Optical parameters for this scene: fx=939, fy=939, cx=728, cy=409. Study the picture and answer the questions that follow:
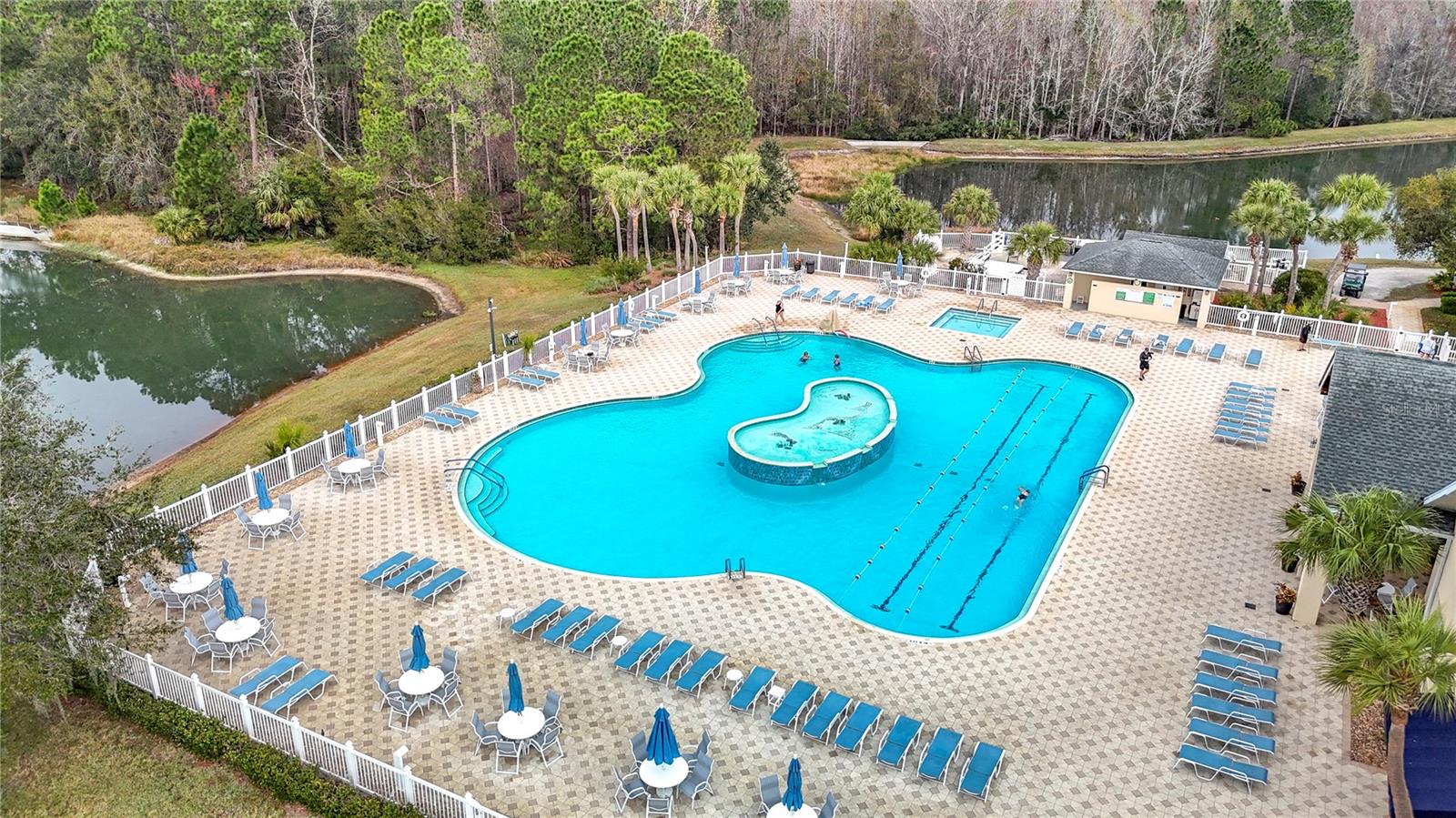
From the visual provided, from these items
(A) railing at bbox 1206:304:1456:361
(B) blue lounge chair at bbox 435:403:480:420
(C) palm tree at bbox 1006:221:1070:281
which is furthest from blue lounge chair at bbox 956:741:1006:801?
(C) palm tree at bbox 1006:221:1070:281

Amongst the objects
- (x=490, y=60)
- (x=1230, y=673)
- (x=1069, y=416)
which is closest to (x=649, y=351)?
(x=1069, y=416)

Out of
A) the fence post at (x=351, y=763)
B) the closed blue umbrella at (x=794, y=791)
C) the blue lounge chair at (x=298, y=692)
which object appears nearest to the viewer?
the closed blue umbrella at (x=794, y=791)

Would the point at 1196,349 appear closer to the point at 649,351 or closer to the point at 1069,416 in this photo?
the point at 1069,416

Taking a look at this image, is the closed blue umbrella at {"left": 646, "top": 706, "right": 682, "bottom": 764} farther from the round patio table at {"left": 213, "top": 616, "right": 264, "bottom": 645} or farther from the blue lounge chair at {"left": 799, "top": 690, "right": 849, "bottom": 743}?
the round patio table at {"left": 213, "top": 616, "right": 264, "bottom": 645}

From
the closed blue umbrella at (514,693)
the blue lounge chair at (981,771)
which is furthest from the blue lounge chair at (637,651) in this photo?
the blue lounge chair at (981,771)

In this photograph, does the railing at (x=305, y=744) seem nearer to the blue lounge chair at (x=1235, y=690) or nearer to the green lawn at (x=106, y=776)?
the green lawn at (x=106, y=776)

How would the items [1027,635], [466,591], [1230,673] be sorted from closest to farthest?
[1230,673]
[1027,635]
[466,591]
